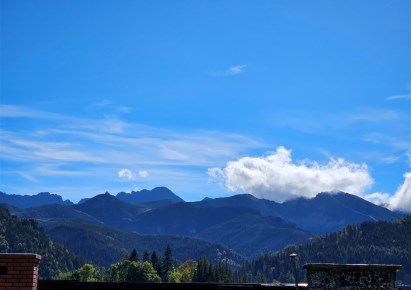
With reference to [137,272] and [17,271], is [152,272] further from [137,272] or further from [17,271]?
[17,271]

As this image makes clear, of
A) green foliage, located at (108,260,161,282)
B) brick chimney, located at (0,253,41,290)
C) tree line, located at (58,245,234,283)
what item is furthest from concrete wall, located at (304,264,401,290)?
green foliage, located at (108,260,161,282)

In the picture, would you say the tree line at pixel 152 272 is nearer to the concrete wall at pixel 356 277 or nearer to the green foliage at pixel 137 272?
the green foliage at pixel 137 272

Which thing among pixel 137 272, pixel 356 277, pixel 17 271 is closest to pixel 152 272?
pixel 137 272

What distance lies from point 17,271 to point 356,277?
1290 cm

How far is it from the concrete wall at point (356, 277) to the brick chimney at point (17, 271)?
37.4 feet

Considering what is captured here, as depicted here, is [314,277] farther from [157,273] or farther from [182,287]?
[157,273]

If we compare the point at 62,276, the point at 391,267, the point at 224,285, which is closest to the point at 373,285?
the point at 391,267

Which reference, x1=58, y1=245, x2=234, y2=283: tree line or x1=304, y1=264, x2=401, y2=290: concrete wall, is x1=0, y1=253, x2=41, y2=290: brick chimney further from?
x1=58, y1=245, x2=234, y2=283: tree line

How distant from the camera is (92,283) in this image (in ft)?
111

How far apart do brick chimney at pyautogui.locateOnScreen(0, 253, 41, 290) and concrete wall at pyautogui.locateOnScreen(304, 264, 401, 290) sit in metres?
11.4

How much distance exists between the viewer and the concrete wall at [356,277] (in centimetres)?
2088

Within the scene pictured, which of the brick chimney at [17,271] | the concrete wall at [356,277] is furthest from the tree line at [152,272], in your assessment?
the brick chimney at [17,271]

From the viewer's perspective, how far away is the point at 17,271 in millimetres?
13523

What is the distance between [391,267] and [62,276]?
165900 millimetres
